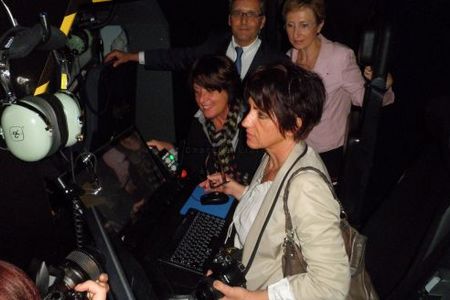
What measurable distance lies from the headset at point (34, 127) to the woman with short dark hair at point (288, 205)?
66 cm

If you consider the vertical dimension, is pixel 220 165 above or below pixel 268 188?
below

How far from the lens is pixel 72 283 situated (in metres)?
1.14

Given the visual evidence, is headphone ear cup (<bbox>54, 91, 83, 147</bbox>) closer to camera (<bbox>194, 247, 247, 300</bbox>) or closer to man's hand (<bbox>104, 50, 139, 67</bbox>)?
camera (<bbox>194, 247, 247, 300</bbox>)

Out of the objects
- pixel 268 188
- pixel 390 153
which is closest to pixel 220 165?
pixel 268 188

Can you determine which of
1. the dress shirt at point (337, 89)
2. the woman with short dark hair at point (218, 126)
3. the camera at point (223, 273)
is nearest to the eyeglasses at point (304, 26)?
the dress shirt at point (337, 89)

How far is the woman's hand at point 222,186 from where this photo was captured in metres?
1.93

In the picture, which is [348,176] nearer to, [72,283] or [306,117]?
[306,117]

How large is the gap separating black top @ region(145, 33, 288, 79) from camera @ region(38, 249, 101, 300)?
1.78m

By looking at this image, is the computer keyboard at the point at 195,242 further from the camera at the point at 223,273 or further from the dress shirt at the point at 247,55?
the dress shirt at the point at 247,55

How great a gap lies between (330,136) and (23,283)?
6.57 feet

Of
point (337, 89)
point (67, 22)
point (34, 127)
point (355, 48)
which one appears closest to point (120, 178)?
point (34, 127)

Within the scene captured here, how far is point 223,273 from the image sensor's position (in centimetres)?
140

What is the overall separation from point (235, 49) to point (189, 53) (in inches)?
14.6

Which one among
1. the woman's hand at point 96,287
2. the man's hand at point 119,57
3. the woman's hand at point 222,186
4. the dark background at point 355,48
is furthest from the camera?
the man's hand at point 119,57
